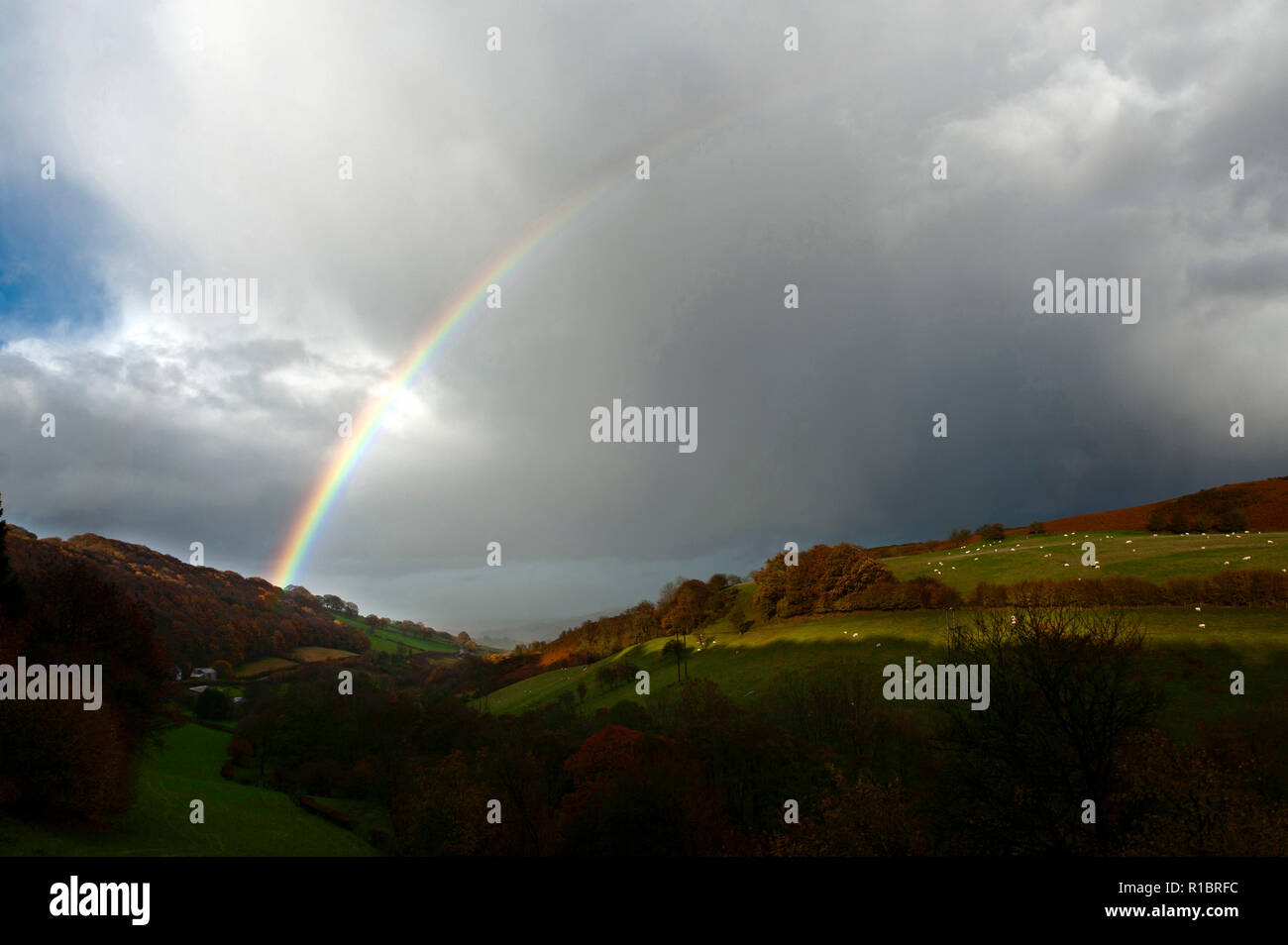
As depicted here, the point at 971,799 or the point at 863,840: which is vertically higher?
the point at 971,799

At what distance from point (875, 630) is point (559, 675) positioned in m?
65.2

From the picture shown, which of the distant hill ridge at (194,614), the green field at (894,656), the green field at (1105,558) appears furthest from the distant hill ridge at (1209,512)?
the distant hill ridge at (194,614)

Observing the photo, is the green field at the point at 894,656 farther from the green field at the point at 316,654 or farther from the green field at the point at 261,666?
the green field at the point at 316,654

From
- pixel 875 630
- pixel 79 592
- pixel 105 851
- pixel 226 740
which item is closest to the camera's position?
pixel 105 851

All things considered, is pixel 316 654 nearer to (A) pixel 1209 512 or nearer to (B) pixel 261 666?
(B) pixel 261 666

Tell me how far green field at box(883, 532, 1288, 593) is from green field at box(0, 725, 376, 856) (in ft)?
→ 275

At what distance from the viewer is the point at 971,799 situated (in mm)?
26641

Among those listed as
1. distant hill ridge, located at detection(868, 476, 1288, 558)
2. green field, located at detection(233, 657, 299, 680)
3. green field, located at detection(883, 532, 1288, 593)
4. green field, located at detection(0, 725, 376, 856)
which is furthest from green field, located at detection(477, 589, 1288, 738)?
green field, located at detection(233, 657, 299, 680)

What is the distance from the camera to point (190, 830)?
42750 mm

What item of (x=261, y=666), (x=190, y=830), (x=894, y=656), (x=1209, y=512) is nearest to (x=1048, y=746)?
(x=894, y=656)

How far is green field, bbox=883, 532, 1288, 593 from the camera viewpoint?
67.7 metres

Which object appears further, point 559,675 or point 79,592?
point 559,675
